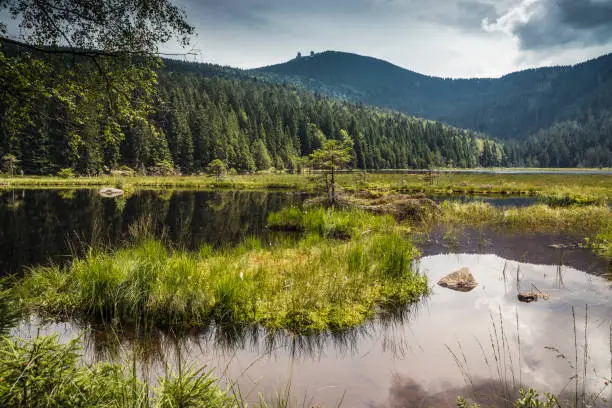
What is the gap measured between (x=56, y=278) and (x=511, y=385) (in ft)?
31.9

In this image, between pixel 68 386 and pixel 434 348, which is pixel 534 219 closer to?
pixel 434 348

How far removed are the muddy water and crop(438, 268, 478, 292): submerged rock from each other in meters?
1.08

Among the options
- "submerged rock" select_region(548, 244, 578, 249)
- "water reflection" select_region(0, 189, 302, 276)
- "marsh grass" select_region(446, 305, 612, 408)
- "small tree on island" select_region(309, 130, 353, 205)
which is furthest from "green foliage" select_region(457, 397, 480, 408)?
"small tree on island" select_region(309, 130, 353, 205)

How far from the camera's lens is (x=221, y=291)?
287 inches

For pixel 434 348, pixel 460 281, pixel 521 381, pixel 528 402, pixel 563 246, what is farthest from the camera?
pixel 563 246

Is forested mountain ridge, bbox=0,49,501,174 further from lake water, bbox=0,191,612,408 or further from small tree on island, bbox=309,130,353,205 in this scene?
small tree on island, bbox=309,130,353,205

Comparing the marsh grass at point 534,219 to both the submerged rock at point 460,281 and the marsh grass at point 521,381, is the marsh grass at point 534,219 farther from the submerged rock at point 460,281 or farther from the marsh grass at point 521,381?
the marsh grass at point 521,381

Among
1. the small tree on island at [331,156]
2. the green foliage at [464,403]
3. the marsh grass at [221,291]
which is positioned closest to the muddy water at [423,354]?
the green foliage at [464,403]

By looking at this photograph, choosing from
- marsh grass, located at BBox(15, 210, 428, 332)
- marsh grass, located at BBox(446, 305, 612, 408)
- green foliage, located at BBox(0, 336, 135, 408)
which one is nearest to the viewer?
green foliage, located at BBox(0, 336, 135, 408)

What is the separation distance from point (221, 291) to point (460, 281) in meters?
6.62

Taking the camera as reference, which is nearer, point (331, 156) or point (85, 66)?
point (85, 66)

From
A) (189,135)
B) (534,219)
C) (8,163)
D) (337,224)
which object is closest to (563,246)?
(534,219)

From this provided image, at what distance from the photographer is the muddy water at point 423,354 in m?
4.96

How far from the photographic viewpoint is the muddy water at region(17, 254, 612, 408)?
496 cm
